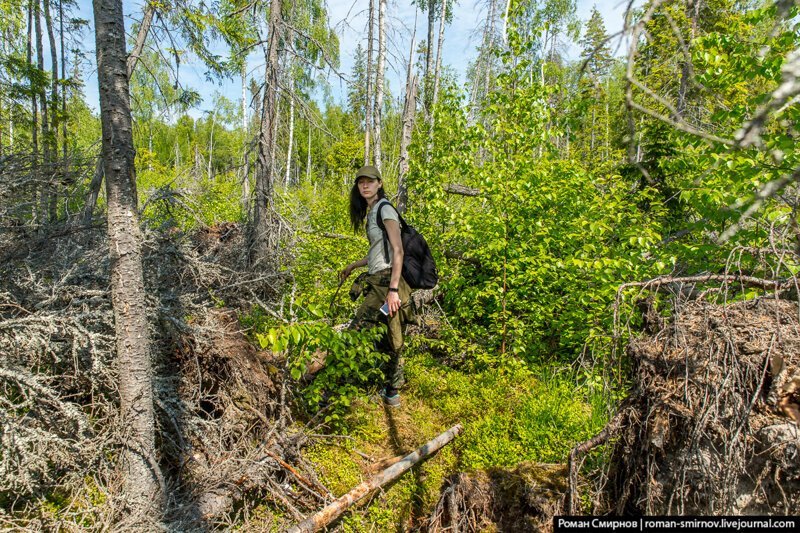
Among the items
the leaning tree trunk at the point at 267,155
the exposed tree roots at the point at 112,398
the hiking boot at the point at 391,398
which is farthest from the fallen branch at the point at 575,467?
the leaning tree trunk at the point at 267,155

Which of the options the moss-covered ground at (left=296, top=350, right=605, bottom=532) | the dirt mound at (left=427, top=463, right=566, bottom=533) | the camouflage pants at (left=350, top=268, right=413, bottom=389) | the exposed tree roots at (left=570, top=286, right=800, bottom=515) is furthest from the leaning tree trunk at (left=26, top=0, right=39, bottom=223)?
the exposed tree roots at (left=570, top=286, right=800, bottom=515)

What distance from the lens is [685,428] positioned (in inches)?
89.7

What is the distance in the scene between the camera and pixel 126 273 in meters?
2.71

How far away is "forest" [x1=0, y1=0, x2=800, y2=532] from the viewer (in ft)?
7.38

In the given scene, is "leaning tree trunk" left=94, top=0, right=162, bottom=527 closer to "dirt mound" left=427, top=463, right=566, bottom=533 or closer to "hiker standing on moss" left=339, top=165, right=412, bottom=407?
"hiker standing on moss" left=339, top=165, right=412, bottom=407

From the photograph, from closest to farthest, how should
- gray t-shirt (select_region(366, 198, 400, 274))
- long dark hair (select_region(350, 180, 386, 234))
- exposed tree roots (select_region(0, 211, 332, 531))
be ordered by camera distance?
exposed tree roots (select_region(0, 211, 332, 531)) → gray t-shirt (select_region(366, 198, 400, 274)) → long dark hair (select_region(350, 180, 386, 234))

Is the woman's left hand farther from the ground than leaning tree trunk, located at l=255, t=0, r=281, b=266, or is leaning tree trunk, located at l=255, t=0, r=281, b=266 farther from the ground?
leaning tree trunk, located at l=255, t=0, r=281, b=266

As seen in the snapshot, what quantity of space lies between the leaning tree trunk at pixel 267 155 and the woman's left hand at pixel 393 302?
2.25 metres

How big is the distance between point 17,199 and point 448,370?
4585mm

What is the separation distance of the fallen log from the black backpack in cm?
147

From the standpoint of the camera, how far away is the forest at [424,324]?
7.38 feet

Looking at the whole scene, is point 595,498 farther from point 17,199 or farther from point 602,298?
point 17,199

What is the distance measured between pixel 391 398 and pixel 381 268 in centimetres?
149

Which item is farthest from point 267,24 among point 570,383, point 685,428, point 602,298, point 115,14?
point 685,428
